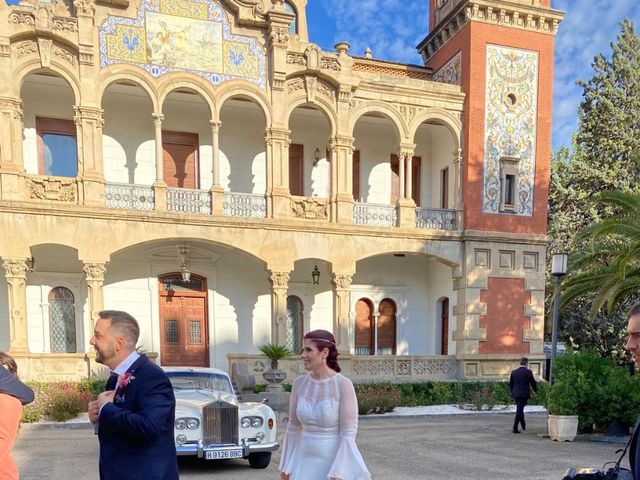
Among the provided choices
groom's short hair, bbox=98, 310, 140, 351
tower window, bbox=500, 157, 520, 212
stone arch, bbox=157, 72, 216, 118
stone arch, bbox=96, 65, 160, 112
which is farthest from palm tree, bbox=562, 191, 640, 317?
stone arch, bbox=96, 65, 160, 112

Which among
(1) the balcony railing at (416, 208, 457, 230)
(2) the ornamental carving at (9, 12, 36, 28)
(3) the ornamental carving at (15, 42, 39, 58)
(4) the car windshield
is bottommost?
(4) the car windshield

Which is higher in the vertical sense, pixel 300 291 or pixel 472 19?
pixel 472 19

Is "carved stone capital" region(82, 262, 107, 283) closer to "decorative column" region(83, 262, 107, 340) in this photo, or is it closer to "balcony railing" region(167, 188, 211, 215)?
"decorative column" region(83, 262, 107, 340)

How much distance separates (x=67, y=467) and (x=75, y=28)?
12222 mm

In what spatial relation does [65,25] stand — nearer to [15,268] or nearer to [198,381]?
[15,268]

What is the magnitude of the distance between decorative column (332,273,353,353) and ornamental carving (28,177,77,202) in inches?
335

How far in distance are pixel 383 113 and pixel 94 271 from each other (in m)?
10.8

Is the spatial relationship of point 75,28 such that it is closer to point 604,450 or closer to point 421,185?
point 421,185

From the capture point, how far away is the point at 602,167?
76.4 feet

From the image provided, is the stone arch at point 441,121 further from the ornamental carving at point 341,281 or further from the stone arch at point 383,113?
the ornamental carving at point 341,281

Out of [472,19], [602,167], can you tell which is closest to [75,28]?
[472,19]

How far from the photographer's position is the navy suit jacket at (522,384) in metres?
11.2

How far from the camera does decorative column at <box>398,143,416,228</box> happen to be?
57.5 feet

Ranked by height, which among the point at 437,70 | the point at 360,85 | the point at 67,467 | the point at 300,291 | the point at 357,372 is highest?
the point at 437,70
